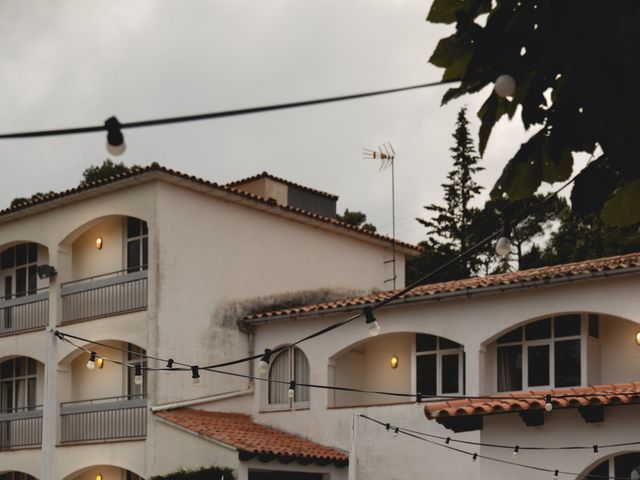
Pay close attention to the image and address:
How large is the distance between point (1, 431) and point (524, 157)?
2665 centimetres

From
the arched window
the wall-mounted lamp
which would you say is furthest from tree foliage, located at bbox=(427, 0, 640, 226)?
the wall-mounted lamp

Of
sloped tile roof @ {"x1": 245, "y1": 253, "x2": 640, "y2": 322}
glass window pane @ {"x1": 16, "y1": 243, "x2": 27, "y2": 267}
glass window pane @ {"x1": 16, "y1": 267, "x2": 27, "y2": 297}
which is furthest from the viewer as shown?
glass window pane @ {"x1": 16, "y1": 243, "x2": 27, "y2": 267}

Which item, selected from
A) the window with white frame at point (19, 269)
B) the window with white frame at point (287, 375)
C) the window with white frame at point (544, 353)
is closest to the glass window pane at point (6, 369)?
the window with white frame at point (19, 269)

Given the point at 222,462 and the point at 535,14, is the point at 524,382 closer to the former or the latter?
the point at 222,462

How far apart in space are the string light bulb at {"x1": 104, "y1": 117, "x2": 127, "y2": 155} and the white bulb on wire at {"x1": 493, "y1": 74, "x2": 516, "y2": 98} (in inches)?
68.1

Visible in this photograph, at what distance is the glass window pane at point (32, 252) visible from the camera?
3026 centimetres

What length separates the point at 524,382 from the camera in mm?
22203

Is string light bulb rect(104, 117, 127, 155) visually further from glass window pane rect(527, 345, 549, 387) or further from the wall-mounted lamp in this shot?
the wall-mounted lamp

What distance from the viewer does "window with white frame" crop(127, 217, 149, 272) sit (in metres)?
26.6

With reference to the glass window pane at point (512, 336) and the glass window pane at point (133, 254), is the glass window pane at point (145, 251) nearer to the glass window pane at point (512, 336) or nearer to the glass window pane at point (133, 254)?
the glass window pane at point (133, 254)

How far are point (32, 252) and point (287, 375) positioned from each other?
8365 millimetres

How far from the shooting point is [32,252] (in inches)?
1197

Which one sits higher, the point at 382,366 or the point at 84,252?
the point at 84,252

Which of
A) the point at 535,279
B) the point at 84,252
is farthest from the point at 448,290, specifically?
the point at 84,252
